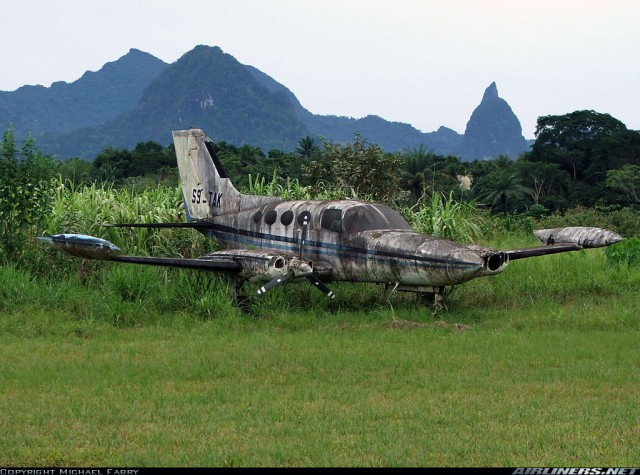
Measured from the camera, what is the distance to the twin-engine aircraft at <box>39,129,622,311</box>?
13.8 metres

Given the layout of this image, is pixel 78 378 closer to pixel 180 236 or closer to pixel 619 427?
pixel 619 427

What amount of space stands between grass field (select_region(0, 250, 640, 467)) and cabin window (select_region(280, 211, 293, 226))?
1.60 metres

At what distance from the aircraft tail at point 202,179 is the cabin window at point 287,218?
89.8 inches

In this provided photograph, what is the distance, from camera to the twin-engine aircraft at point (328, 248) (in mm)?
13836

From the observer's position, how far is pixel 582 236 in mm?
17016

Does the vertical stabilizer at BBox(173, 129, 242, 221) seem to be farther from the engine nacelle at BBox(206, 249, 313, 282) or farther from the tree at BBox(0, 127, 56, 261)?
the tree at BBox(0, 127, 56, 261)

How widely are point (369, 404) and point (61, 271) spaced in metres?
11.3

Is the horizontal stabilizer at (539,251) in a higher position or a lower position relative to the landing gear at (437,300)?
higher

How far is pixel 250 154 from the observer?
275 feet

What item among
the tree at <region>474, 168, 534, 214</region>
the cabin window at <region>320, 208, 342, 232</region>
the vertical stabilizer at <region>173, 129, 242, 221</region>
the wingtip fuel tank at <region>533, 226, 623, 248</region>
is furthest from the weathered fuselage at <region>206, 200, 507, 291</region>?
the tree at <region>474, 168, 534, 214</region>

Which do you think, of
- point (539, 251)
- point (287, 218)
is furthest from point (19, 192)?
point (539, 251)

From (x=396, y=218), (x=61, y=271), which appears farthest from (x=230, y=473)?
(x=61, y=271)

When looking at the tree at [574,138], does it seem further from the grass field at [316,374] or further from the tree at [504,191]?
the grass field at [316,374]

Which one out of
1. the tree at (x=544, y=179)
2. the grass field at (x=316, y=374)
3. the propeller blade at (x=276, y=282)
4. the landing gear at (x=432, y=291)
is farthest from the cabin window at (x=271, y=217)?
the tree at (x=544, y=179)
